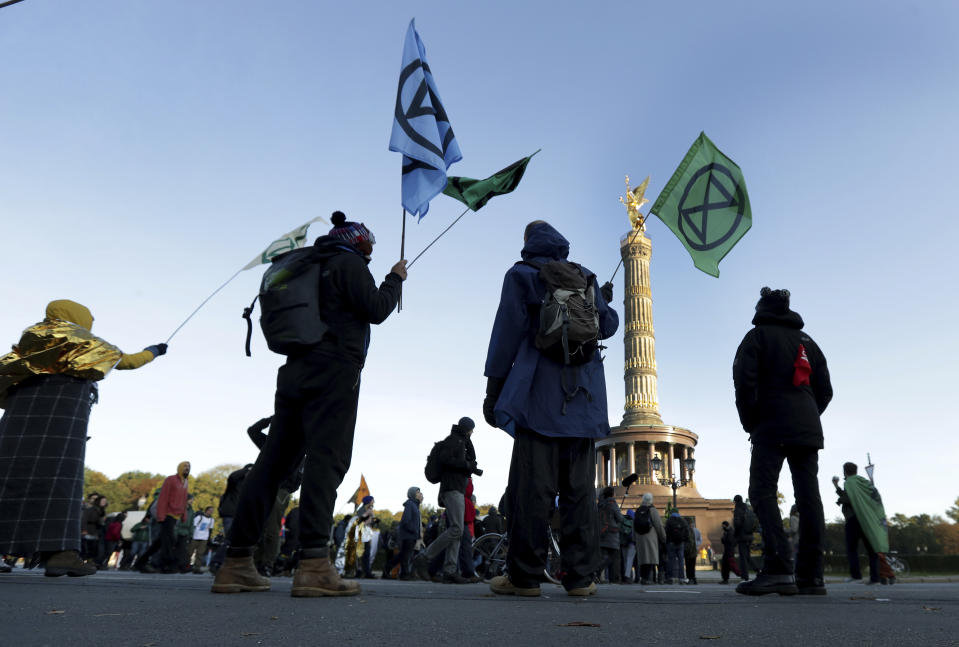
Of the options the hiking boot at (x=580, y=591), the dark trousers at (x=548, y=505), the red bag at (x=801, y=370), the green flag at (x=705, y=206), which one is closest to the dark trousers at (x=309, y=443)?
the dark trousers at (x=548, y=505)

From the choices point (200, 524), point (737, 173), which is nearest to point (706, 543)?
point (200, 524)

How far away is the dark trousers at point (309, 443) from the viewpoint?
3.72 meters

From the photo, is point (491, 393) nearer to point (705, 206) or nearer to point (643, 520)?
point (705, 206)

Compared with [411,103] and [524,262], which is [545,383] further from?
[411,103]

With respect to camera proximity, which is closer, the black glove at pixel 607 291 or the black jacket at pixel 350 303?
the black jacket at pixel 350 303

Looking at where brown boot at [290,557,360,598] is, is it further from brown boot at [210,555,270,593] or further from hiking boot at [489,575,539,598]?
hiking boot at [489,575,539,598]

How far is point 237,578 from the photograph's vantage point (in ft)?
12.7

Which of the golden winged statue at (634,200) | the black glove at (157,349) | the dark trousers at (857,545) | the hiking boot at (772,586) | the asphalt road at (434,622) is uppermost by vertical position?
the golden winged statue at (634,200)

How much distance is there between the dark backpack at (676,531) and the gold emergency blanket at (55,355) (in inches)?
442

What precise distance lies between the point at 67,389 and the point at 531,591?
3.48 metres

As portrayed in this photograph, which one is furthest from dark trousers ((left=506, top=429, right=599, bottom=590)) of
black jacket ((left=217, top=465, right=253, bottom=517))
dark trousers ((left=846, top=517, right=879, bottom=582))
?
dark trousers ((left=846, top=517, right=879, bottom=582))

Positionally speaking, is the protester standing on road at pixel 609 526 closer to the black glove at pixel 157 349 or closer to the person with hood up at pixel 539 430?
the person with hood up at pixel 539 430

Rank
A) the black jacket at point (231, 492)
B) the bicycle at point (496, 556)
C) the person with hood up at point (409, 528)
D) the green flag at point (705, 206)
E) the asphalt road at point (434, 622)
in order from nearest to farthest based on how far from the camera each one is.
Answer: the asphalt road at point (434, 622), the green flag at point (705, 206), the bicycle at point (496, 556), the black jacket at point (231, 492), the person with hood up at point (409, 528)

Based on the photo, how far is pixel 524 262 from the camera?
469 centimetres
